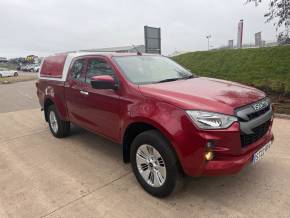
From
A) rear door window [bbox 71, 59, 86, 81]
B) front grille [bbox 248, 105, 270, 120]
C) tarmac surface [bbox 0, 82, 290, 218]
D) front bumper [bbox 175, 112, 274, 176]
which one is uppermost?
rear door window [bbox 71, 59, 86, 81]

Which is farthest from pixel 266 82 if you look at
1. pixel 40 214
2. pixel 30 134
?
pixel 40 214

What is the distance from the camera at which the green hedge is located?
9.43m

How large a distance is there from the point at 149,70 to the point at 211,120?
1683 mm

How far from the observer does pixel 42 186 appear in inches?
152

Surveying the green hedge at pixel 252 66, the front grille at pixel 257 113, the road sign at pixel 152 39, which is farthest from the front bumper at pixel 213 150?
the road sign at pixel 152 39

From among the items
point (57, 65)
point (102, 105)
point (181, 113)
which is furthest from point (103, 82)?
point (57, 65)

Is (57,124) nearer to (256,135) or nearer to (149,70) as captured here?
(149,70)

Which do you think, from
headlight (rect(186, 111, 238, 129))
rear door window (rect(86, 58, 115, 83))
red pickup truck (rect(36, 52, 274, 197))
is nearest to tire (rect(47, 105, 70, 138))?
red pickup truck (rect(36, 52, 274, 197))

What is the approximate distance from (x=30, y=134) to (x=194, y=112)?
4860 mm

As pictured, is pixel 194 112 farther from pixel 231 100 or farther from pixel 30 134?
pixel 30 134

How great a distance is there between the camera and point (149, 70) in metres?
4.30

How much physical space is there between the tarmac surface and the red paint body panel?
0.54m

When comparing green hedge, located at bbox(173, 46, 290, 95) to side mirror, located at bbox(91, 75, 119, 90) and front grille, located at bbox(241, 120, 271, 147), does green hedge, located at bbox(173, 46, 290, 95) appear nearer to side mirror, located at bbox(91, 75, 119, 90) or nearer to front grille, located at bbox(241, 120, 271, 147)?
front grille, located at bbox(241, 120, 271, 147)

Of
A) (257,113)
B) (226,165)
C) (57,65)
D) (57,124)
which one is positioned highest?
(57,65)
